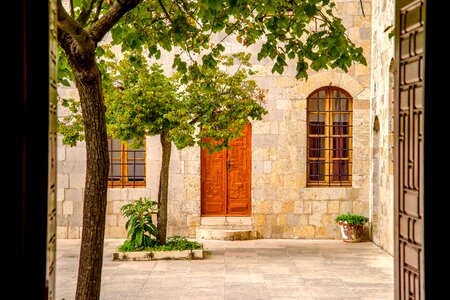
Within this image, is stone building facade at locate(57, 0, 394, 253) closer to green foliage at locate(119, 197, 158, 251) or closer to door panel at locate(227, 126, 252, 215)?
door panel at locate(227, 126, 252, 215)

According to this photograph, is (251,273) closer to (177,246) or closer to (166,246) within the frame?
(177,246)

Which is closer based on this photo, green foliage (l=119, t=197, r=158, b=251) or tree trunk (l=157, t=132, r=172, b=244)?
green foliage (l=119, t=197, r=158, b=251)

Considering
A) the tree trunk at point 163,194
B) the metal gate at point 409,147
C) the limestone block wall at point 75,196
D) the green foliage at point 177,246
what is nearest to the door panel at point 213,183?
the limestone block wall at point 75,196

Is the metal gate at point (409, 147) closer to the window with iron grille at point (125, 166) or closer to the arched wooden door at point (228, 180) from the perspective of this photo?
the arched wooden door at point (228, 180)

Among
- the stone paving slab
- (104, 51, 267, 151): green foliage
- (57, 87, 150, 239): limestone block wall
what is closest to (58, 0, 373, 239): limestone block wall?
(57, 87, 150, 239): limestone block wall

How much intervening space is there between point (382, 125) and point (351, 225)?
197 centimetres

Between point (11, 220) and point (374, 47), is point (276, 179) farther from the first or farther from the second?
point (11, 220)

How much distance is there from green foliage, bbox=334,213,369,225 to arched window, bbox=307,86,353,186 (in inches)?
31.5

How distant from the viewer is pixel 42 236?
2609mm

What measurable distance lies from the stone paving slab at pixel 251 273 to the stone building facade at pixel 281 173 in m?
0.69

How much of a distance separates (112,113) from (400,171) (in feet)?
28.5

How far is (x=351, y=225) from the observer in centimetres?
1358

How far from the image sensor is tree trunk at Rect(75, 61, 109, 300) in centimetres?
614

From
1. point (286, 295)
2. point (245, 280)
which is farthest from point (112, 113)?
point (286, 295)
